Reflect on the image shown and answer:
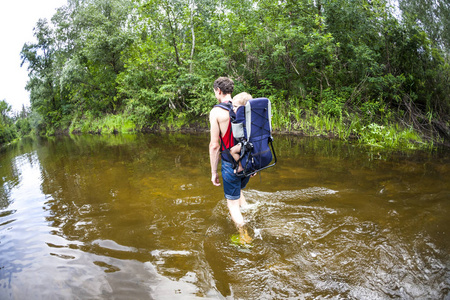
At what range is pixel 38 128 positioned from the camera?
111 ft

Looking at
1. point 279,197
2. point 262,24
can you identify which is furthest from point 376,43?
point 279,197

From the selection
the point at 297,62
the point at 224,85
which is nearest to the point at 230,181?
the point at 224,85

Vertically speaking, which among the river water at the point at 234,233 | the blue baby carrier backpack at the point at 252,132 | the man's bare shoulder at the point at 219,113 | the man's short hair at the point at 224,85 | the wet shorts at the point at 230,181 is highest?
the man's short hair at the point at 224,85

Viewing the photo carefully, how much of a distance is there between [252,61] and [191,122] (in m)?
5.56

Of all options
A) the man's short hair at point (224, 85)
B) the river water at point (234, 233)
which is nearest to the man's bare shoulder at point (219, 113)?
the man's short hair at point (224, 85)

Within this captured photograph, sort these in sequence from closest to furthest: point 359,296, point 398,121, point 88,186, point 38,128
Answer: point 359,296 → point 88,186 → point 398,121 → point 38,128

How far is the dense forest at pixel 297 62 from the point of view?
8641 mm

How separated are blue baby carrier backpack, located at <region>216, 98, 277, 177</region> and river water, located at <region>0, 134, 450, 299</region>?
0.98m

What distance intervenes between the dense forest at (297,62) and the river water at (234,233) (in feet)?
12.6

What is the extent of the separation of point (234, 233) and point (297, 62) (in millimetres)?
11025

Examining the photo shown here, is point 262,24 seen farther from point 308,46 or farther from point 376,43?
point 376,43

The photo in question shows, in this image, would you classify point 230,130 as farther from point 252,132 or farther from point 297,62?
point 297,62

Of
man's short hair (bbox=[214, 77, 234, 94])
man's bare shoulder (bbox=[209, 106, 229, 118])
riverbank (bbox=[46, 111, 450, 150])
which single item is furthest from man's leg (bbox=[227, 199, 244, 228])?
riverbank (bbox=[46, 111, 450, 150])

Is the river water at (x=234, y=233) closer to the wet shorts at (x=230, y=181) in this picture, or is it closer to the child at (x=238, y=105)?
the wet shorts at (x=230, y=181)
